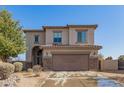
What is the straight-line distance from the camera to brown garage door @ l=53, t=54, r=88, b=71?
34.4 m

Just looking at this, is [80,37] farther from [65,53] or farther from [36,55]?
[36,55]

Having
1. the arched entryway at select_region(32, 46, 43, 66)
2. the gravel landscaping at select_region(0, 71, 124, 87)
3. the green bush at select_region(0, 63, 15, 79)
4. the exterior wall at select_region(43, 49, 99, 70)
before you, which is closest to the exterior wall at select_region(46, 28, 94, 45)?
the exterior wall at select_region(43, 49, 99, 70)

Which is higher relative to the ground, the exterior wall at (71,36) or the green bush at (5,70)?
the exterior wall at (71,36)

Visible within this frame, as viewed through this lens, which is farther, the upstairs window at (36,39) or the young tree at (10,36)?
the upstairs window at (36,39)

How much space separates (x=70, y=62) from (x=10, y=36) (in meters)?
7.88

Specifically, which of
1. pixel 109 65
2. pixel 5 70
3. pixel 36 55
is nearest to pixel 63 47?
pixel 36 55

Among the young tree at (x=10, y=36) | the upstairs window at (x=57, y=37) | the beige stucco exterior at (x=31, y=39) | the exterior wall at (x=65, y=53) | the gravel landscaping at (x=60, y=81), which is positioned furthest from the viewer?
the beige stucco exterior at (x=31, y=39)

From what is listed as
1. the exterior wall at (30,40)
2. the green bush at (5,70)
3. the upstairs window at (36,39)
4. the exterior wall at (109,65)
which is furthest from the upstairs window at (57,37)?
the green bush at (5,70)

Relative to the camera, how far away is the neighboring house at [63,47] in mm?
34312

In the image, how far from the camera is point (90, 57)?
34469 millimetres

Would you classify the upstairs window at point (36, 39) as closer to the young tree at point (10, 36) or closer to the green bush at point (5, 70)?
the young tree at point (10, 36)

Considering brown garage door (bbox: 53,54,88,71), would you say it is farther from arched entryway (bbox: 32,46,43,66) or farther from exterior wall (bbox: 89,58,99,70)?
arched entryway (bbox: 32,46,43,66)

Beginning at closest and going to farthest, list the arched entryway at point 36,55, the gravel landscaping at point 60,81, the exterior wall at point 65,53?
the gravel landscaping at point 60,81
the exterior wall at point 65,53
the arched entryway at point 36,55

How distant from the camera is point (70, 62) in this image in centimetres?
3444
